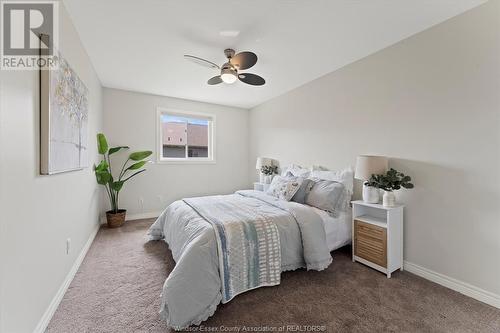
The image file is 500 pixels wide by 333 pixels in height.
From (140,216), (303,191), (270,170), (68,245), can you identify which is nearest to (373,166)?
(303,191)

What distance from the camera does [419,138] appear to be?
2.21 m

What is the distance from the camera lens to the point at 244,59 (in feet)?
7.36

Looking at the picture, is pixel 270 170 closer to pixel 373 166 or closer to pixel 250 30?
pixel 373 166

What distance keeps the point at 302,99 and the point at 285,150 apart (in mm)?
1005

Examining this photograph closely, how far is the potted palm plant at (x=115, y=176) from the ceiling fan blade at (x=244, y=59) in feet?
8.25

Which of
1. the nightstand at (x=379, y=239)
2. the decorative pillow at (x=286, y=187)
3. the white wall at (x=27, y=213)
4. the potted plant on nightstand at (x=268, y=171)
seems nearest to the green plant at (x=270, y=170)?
the potted plant on nightstand at (x=268, y=171)

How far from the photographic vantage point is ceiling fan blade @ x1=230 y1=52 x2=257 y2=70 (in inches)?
85.4

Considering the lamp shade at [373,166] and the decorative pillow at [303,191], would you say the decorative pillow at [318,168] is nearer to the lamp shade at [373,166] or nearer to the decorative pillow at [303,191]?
the decorative pillow at [303,191]

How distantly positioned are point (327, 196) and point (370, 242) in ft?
2.15

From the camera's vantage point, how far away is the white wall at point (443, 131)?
70.2 inches

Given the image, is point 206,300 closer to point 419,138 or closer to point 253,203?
point 253,203

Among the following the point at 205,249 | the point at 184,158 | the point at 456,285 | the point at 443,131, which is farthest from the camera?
the point at 184,158

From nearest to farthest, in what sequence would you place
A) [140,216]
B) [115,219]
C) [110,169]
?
[115,219]
[110,169]
[140,216]

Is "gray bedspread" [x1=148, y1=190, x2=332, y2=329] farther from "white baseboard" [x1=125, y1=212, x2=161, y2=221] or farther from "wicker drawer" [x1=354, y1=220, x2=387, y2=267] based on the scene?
"white baseboard" [x1=125, y1=212, x2=161, y2=221]
